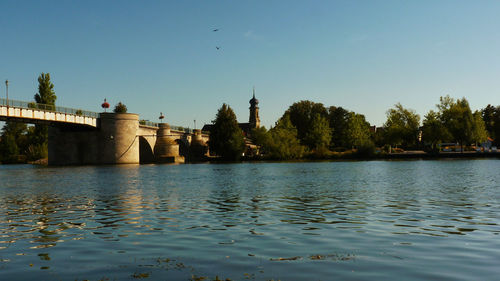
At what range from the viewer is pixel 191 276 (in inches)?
337

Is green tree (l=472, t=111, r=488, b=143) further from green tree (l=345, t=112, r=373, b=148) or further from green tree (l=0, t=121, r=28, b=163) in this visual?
green tree (l=0, t=121, r=28, b=163)

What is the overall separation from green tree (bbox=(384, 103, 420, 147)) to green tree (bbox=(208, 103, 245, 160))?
37843 millimetres

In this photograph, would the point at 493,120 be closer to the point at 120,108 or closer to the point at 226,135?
the point at 226,135

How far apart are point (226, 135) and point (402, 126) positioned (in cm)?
4498

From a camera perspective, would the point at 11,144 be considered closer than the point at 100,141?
No

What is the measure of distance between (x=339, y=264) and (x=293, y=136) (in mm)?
104966

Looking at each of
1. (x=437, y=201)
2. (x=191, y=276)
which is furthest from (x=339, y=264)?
(x=437, y=201)

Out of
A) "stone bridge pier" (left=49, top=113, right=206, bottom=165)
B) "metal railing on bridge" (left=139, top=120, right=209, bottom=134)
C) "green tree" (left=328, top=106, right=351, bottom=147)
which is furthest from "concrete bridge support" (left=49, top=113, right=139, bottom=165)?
"green tree" (left=328, top=106, right=351, bottom=147)

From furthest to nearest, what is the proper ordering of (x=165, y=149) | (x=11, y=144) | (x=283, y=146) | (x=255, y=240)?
(x=11, y=144), (x=165, y=149), (x=283, y=146), (x=255, y=240)

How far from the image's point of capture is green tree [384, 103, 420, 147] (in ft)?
378

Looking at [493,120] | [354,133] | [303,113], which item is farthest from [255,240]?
[493,120]

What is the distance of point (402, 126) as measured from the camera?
117 metres

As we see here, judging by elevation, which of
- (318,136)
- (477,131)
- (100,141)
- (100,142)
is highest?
(477,131)

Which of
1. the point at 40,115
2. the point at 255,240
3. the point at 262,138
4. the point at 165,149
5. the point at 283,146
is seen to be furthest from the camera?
the point at 165,149
